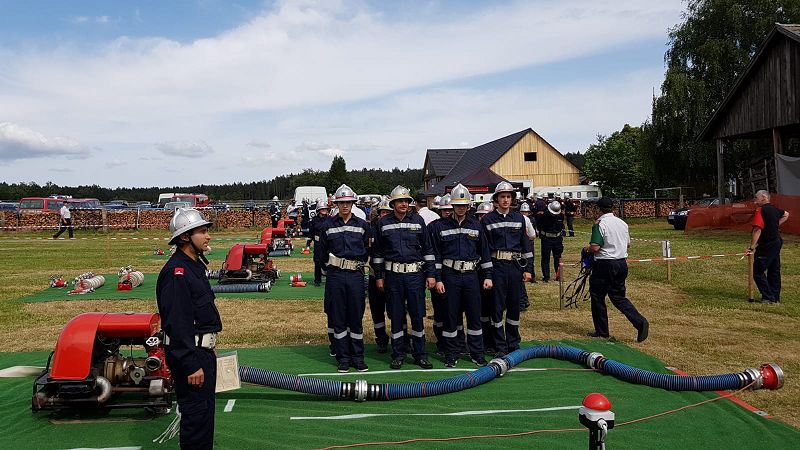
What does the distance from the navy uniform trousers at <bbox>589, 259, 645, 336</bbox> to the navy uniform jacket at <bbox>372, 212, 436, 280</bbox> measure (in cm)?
265

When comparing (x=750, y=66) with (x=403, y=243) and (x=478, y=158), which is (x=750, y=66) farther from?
(x=478, y=158)

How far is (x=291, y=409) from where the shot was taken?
5.83 m

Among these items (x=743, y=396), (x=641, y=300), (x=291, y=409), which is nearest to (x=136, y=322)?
(x=291, y=409)

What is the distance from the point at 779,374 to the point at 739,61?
3272 cm

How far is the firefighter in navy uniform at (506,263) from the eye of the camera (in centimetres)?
763

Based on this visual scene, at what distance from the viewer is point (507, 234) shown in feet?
25.4

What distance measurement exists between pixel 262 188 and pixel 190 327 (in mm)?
137599

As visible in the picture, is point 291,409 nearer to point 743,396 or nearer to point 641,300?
point 743,396

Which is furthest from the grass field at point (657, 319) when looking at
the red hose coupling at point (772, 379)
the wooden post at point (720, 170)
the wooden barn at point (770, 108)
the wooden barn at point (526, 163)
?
the wooden barn at point (526, 163)

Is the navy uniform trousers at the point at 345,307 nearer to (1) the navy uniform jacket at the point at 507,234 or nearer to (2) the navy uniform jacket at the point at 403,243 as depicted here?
(2) the navy uniform jacket at the point at 403,243

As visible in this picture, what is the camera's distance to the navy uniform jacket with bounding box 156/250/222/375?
3998mm

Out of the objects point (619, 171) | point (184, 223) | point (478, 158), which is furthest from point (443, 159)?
point (184, 223)

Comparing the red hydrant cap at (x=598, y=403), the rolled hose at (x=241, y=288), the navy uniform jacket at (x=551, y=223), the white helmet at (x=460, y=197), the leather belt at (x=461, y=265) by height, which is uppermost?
the white helmet at (x=460, y=197)

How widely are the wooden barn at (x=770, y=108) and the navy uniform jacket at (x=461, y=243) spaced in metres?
18.2
